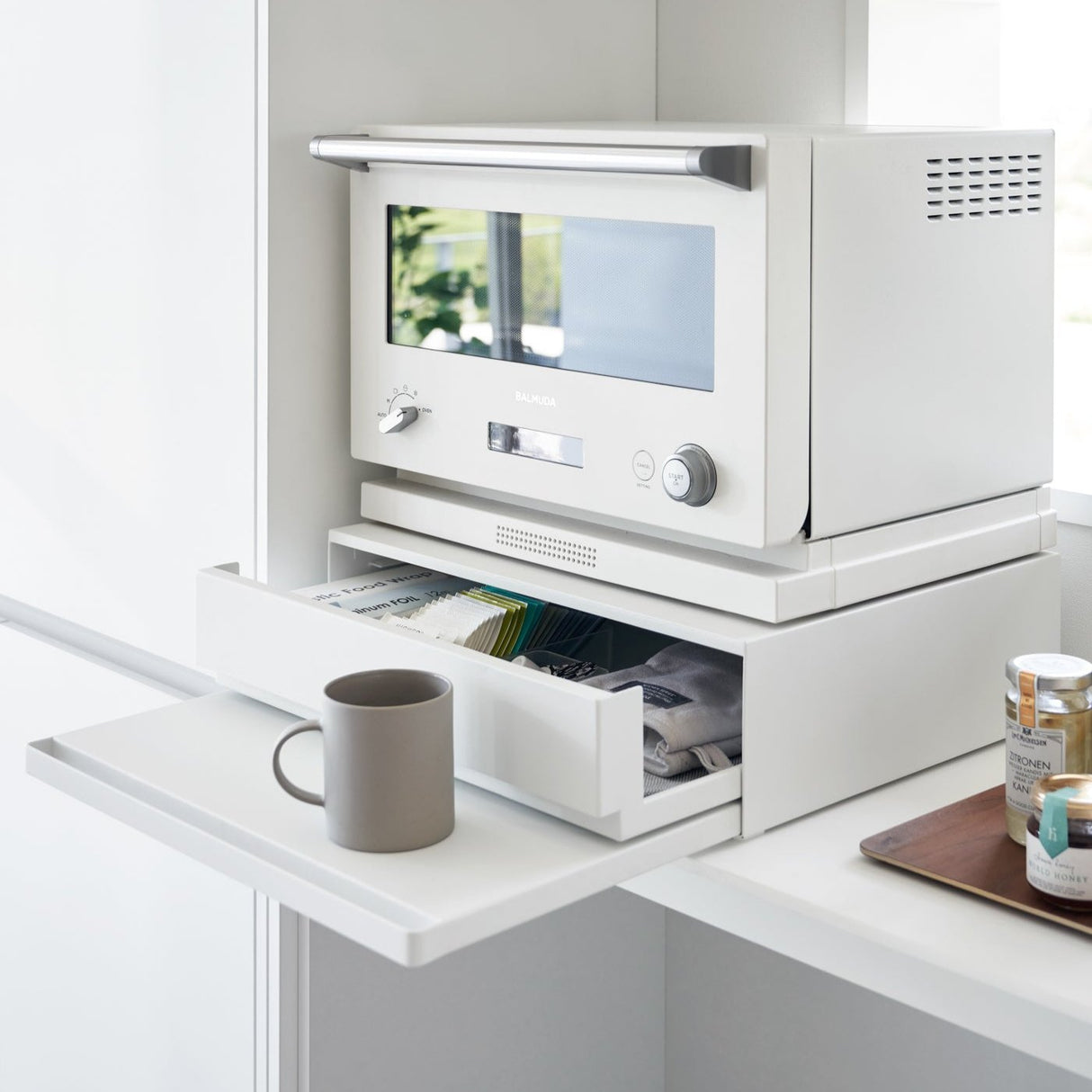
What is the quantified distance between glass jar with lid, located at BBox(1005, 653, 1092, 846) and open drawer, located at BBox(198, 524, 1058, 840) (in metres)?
0.13

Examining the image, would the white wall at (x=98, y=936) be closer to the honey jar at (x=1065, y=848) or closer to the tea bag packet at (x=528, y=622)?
the tea bag packet at (x=528, y=622)

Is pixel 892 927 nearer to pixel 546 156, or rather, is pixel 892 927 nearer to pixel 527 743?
pixel 527 743

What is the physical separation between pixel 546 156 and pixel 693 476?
247mm

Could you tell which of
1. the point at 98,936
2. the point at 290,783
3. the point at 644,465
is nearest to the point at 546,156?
the point at 644,465

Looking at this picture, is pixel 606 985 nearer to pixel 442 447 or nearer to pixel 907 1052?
pixel 907 1052

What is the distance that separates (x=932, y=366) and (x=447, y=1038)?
82 centimetres

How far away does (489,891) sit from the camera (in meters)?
0.80

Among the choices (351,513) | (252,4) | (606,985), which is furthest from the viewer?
(606,985)

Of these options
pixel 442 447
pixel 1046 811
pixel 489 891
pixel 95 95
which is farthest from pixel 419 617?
pixel 95 95

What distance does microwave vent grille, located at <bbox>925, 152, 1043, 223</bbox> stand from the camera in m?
1.01

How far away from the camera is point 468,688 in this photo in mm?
924

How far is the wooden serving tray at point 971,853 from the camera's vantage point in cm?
84

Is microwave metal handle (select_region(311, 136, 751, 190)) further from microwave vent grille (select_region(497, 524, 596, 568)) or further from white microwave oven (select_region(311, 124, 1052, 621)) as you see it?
microwave vent grille (select_region(497, 524, 596, 568))

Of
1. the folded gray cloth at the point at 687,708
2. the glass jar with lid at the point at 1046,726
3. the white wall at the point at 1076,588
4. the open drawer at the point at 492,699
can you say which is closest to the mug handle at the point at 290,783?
the open drawer at the point at 492,699
